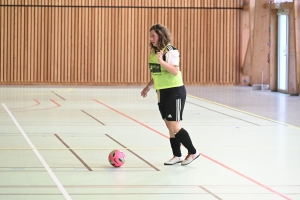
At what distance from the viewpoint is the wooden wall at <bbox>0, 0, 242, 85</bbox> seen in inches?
917

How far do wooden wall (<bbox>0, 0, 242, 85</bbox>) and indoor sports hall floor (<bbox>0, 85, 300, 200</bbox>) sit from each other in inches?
244

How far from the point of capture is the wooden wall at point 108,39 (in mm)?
23297

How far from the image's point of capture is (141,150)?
30.1ft

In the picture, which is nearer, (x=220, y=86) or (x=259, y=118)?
(x=259, y=118)

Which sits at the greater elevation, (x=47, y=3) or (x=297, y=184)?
(x=47, y=3)

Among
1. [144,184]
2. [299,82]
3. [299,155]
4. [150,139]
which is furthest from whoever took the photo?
[299,82]

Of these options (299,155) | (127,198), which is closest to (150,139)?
(299,155)

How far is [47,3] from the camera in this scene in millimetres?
23328

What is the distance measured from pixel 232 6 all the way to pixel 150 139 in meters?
14.8

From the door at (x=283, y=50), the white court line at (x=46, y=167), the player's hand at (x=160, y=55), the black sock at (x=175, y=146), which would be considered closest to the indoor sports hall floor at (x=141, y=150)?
the white court line at (x=46, y=167)

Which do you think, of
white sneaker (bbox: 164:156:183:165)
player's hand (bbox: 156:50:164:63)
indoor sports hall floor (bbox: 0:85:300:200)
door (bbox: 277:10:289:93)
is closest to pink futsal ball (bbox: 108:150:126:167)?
indoor sports hall floor (bbox: 0:85:300:200)

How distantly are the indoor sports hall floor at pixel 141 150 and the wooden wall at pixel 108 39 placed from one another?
6195mm

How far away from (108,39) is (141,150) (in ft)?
48.8

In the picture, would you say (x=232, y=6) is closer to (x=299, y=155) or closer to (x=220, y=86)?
(x=220, y=86)
